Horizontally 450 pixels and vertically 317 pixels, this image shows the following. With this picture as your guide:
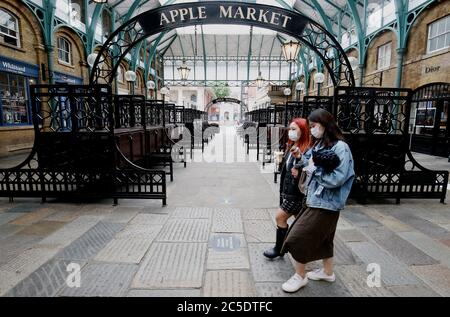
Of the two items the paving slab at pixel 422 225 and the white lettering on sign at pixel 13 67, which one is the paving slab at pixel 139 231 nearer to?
the paving slab at pixel 422 225

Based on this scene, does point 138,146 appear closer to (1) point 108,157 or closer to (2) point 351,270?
(1) point 108,157

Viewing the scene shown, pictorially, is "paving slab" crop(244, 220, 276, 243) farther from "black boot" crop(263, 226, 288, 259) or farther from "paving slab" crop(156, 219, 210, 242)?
"paving slab" crop(156, 219, 210, 242)

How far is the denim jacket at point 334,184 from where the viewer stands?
7.57 feet

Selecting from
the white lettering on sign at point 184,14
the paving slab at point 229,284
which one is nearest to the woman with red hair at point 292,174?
the paving slab at point 229,284

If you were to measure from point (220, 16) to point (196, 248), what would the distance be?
526cm

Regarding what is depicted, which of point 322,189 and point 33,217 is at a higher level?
point 322,189

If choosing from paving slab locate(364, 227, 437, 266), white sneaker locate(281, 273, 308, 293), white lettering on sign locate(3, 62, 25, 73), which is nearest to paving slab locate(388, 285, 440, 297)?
paving slab locate(364, 227, 437, 266)

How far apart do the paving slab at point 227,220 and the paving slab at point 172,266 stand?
0.66m

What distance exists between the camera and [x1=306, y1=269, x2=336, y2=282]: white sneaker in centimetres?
288

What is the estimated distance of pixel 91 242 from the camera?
3.79 meters

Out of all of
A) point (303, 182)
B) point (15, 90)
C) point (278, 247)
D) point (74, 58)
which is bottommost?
point (278, 247)

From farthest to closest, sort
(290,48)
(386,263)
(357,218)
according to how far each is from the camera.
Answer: (290,48) → (357,218) → (386,263)

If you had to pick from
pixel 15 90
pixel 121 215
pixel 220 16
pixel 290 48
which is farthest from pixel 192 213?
pixel 15 90

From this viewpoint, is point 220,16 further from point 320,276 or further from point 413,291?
point 413,291
